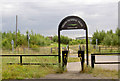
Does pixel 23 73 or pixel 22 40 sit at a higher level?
pixel 22 40

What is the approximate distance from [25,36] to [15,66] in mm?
39003

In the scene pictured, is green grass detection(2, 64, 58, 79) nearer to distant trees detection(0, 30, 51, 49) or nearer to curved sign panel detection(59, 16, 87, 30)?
curved sign panel detection(59, 16, 87, 30)

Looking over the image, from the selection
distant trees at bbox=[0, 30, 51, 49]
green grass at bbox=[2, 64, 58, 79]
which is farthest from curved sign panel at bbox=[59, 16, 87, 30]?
distant trees at bbox=[0, 30, 51, 49]

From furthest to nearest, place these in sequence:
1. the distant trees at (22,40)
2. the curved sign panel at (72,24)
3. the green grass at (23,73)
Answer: the distant trees at (22,40)
the curved sign panel at (72,24)
the green grass at (23,73)

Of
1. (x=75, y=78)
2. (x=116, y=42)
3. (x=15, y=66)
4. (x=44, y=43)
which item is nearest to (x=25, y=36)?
(x=44, y=43)

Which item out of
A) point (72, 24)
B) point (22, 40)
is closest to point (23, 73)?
point (72, 24)

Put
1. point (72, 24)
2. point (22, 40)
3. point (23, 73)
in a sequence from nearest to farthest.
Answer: point (23, 73), point (72, 24), point (22, 40)

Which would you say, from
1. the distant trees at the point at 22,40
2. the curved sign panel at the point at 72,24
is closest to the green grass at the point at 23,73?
the curved sign panel at the point at 72,24

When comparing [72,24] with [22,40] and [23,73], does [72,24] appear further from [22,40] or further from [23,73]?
[22,40]

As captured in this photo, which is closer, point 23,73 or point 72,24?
point 23,73

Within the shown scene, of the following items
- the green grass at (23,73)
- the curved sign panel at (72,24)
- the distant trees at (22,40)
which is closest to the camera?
the green grass at (23,73)

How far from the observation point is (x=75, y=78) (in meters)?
9.29

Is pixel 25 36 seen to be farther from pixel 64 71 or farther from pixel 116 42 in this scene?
pixel 64 71

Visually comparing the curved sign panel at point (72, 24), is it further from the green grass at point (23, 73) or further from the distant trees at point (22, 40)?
the distant trees at point (22, 40)
